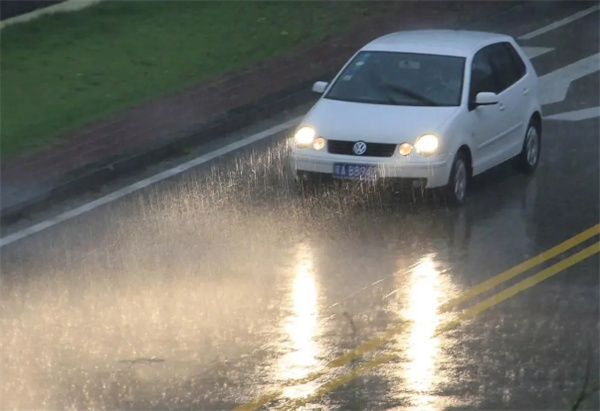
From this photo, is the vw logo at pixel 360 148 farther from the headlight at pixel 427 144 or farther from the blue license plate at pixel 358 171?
the headlight at pixel 427 144

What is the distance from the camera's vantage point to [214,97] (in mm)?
17484

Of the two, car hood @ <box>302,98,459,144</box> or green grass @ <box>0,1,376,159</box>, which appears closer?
car hood @ <box>302,98,459,144</box>

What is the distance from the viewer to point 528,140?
14.5 meters

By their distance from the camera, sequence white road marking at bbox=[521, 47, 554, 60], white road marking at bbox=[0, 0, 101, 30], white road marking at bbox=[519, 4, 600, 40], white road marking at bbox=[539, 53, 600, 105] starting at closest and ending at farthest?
1. white road marking at bbox=[539, 53, 600, 105]
2. white road marking at bbox=[521, 47, 554, 60]
3. white road marking at bbox=[0, 0, 101, 30]
4. white road marking at bbox=[519, 4, 600, 40]

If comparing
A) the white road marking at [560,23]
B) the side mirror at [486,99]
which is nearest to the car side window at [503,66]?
the side mirror at [486,99]

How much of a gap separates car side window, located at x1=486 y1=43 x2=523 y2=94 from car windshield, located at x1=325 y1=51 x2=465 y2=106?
21.3 inches

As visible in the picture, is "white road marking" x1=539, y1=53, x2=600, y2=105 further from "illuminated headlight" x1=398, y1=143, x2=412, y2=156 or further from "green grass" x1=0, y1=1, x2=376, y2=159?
"illuminated headlight" x1=398, y1=143, x2=412, y2=156

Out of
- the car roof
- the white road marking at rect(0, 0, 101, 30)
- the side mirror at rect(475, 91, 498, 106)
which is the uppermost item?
the car roof

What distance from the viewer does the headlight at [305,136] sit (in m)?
13.2

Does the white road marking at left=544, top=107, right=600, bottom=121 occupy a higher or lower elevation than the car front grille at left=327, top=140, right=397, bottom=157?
lower

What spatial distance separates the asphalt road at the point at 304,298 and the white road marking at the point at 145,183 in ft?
0.52

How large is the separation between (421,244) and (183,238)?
2226mm

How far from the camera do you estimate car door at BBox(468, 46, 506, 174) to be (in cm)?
1342

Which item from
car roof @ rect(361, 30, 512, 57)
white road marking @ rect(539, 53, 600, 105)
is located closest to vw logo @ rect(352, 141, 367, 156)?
car roof @ rect(361, 30, 512, 57)
